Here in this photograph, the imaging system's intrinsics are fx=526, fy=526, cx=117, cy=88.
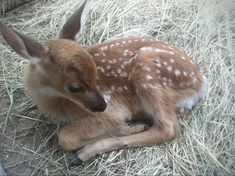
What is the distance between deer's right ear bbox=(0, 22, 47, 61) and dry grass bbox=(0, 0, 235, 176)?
82cm

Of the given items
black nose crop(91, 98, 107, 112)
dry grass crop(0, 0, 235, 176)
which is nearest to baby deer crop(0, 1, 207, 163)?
dry grass crop(0, 0, 235, 176)

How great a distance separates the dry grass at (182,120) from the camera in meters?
3.90

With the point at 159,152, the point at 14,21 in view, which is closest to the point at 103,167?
the point at 159,152

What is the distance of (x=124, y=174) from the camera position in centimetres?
384

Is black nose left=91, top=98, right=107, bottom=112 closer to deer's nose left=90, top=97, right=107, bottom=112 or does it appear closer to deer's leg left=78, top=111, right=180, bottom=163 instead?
deer's nose left=90, top=97, right=107, bottom=112

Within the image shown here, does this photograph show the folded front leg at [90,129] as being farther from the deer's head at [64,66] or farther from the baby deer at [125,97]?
the deer's head at [64,66]

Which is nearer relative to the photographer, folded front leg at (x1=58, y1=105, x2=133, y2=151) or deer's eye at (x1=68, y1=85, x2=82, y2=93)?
deer's eye at (x1=68, y1=85, x2=82, y2=93)

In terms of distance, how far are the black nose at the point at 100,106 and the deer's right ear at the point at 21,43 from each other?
0.53 m

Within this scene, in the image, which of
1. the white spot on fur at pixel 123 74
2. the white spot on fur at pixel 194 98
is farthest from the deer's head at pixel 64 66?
the white spot on fur at pixel 194 98

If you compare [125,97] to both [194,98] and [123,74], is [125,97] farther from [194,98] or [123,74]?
[194,98]

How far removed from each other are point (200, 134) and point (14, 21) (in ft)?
7.31

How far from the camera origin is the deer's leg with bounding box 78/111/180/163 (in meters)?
3.94

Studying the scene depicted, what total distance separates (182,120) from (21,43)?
144 centimetres

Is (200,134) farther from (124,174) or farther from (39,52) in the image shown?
(39,52)
